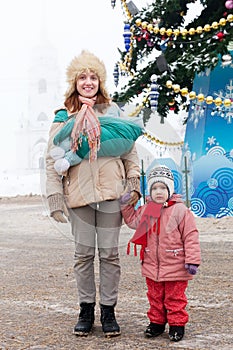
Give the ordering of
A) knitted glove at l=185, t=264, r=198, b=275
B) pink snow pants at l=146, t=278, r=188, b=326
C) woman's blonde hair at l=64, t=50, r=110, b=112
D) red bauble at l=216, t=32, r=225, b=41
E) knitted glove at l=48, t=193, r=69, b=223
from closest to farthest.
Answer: knitted glove at l=185, t=264, r=198, b=275 → pink snow pants at l=146, t=278, r=188, b=326 → knitted glove at l=48, t=193, r=69, b=223 → woman's blonde hair at l=64, t=50, r=110, b=112 → red bauble at l=216, t=32, r=225, b=41

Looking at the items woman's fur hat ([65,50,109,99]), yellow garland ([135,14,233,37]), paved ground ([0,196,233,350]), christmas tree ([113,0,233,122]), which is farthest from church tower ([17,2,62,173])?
woman's fur hat ([65,50,109,99])

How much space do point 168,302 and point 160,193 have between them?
600 mm

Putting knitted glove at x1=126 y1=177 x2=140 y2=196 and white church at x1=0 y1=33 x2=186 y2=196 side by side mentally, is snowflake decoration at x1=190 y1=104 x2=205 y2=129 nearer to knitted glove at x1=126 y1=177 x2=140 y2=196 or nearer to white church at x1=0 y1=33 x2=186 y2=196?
knitted glove at x1=126 y1=177 x2=140 y2=196

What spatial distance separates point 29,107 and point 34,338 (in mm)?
69557

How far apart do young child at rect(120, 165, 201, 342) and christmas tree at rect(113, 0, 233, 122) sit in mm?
5616

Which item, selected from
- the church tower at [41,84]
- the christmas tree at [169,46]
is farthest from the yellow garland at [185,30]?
the church tower at [41,84]

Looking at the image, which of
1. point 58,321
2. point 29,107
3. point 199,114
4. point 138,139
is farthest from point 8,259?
point 29,107

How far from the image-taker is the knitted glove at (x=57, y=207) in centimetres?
337

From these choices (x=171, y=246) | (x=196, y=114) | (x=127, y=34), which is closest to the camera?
(x=171, y=246)

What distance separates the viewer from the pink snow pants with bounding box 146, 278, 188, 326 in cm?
327

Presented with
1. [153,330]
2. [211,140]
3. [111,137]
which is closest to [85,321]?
[153,330]

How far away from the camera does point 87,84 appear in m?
3.46

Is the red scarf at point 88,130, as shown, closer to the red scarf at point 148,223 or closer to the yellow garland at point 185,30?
the red scarf at point 148,223

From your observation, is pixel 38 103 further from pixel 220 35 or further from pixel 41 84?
pixel 220 35
